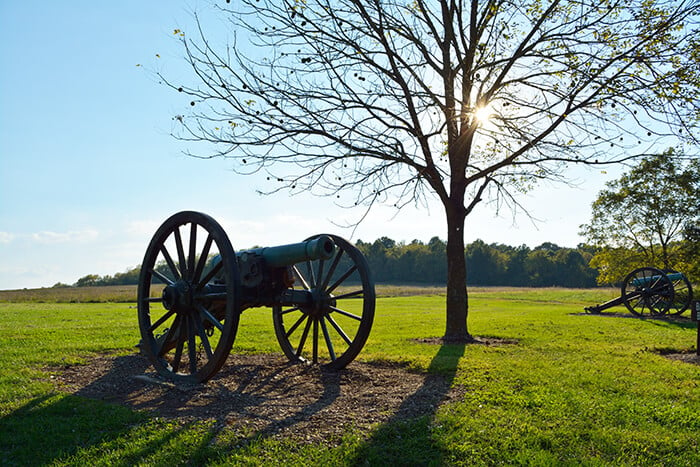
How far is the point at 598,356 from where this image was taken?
390 inches

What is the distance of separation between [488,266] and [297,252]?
9008cm

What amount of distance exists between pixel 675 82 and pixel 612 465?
8.52 meters

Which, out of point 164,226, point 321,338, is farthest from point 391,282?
point 164,226

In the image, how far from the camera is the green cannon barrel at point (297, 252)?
273 inches

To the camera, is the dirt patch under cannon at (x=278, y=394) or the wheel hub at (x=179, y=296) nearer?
the dirt patch under cannon at (x=278, y=394)

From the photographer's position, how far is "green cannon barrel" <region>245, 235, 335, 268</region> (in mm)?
6926

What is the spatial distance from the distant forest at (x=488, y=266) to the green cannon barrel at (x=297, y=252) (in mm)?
77794

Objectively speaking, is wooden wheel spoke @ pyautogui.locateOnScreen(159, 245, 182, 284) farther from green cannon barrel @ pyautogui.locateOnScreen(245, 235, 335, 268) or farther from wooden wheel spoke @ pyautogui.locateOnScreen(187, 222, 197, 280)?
green cannon barrel @ pyautogui.locateOnScreen(245, 235, 335, 268)

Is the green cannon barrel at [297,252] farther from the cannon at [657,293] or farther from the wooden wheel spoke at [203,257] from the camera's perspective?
the cannon at [657,293]

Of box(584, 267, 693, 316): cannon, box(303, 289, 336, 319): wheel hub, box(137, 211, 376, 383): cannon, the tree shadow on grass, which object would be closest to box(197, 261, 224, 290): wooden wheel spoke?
box(137, 211, 376, 383): cannon

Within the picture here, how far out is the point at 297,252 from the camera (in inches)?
276

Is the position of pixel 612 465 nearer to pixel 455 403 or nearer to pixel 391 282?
pixel 455 403

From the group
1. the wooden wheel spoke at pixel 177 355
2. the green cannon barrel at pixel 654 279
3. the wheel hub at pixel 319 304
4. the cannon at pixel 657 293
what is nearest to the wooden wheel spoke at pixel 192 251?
the wooden wheel spoke at pixel 177 355

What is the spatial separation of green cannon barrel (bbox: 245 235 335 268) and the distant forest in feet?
255
